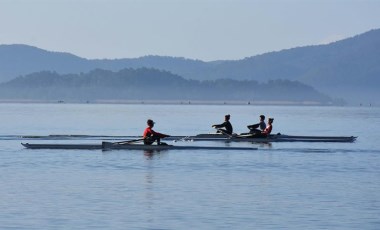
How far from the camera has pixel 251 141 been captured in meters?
62.6

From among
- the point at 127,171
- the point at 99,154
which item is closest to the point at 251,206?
the point at 127,171

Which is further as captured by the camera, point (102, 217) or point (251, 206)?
point (251, 206)

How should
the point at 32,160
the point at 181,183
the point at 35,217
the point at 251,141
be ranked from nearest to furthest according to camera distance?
the point at 35,217
the point at 181,183
the point at 32,160
the point at 251,141

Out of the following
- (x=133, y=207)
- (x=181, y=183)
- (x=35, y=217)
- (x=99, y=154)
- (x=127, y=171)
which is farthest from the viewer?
(x=99, y=154)

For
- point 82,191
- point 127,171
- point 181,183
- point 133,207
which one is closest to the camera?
point 133,207

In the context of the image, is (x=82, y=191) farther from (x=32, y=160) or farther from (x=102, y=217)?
(x=32, y=160)

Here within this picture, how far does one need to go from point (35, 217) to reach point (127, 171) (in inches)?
593

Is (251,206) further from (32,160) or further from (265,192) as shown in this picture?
(32,160)

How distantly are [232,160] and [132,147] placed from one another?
557 cm

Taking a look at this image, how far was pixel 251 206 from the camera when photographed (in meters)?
32.6

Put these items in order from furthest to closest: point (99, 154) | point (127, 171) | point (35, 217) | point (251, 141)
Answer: point (251, 141) < point (99, 154) < point (127, 171) < point (35, 217)

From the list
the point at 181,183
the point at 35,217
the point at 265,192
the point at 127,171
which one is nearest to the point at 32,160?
the point at 127,171

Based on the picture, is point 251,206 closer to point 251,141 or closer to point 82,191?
point 82,191

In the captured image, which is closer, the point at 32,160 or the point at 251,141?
the point at 32,160
